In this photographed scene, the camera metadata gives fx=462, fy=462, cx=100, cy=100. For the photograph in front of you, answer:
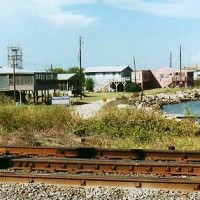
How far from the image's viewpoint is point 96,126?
1875cm

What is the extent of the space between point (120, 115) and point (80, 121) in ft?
5.64

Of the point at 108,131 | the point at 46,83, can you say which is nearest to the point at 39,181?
the point at 108,131

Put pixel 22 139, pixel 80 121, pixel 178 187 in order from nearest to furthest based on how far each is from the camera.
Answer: pixel 178 187
pixel 22 139
pixel 80 121

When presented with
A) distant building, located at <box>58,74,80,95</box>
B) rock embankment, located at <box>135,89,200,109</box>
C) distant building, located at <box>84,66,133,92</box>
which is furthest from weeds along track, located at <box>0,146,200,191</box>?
distant building, located at <box>84,66,133,92</box>

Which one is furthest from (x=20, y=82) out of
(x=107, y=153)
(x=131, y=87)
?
(x=107, y=153)

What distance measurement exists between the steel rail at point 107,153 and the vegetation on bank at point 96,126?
3396 mm

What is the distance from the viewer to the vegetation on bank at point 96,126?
658 inches

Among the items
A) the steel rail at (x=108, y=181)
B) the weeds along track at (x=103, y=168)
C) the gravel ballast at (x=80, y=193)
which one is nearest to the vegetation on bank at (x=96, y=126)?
the weeds along track at (x=103, y=168)

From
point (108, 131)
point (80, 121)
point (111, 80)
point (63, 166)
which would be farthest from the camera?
point (111, 80)

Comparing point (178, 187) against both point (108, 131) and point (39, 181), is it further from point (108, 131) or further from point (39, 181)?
point (108, 131)

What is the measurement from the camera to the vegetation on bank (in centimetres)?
1670

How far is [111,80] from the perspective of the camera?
104 m

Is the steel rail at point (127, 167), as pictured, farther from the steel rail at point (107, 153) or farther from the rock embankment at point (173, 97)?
the rock embankment at point (173, 97)

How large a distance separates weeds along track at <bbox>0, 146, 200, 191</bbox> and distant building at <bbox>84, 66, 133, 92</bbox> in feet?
292
